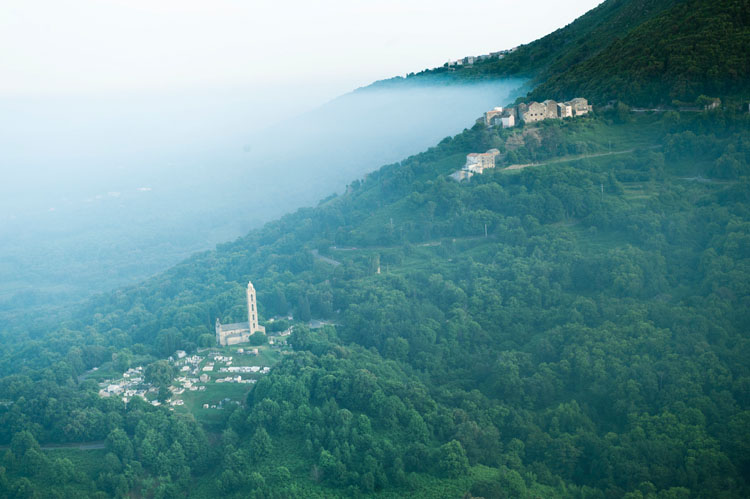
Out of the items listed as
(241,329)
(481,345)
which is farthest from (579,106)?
(241,329)

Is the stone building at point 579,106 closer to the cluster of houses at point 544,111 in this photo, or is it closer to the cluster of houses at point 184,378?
the cluster of houses at point 544,111

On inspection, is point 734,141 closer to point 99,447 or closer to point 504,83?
point 504,83

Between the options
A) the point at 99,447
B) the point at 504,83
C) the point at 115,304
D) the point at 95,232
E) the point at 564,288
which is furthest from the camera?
the point at 95,232

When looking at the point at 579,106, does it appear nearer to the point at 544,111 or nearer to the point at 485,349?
the point at 544,111

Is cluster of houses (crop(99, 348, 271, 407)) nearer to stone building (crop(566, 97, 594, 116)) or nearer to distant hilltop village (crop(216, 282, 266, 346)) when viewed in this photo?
distant hilltop village (crop(216, 282, 266, 346))

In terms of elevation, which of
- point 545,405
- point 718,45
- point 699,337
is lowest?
point 545,405

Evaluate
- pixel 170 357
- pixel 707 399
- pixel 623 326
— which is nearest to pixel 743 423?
pixel 707 399

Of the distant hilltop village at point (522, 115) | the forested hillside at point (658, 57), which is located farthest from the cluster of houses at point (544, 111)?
the forested hillside at point (658, 57)
